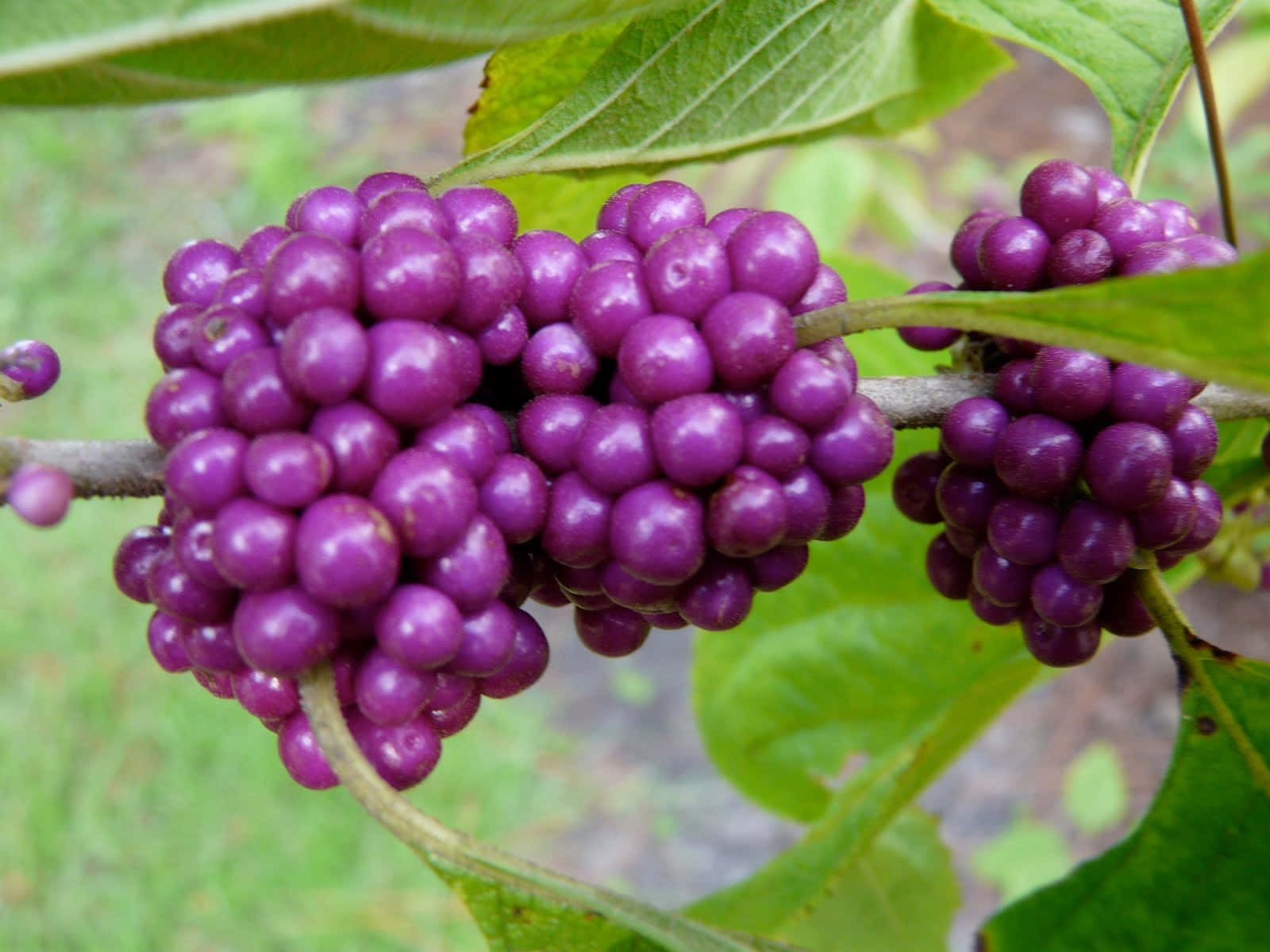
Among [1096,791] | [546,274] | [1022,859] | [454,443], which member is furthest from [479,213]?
[1096,791]

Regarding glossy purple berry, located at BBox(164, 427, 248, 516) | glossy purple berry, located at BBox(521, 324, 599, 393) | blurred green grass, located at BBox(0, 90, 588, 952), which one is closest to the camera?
glossy purple berry, located at BBox(164, 427, 248, 516)

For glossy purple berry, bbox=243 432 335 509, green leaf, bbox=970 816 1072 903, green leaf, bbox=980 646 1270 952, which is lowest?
green leaf, bbox=970 816 1072 903

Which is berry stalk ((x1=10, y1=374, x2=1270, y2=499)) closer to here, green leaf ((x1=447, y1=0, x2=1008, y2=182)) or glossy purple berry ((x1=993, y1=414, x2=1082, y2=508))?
glossy purple berry ((x1=993, y1=414, x2=1082, y2=508))

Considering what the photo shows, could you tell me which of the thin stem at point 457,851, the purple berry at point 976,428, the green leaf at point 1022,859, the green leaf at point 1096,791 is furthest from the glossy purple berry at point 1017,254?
the green leaf at point 1096,791

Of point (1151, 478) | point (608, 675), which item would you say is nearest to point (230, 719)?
point (608, 675)

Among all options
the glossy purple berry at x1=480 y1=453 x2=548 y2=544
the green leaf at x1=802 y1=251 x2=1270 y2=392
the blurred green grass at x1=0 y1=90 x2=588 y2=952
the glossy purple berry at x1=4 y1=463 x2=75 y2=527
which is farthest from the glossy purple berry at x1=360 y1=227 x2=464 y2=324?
the blurred green grass at x1=0 y1=90 x2=588 y2=952

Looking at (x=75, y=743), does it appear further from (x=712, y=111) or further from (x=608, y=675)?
(x=712, y=111)
